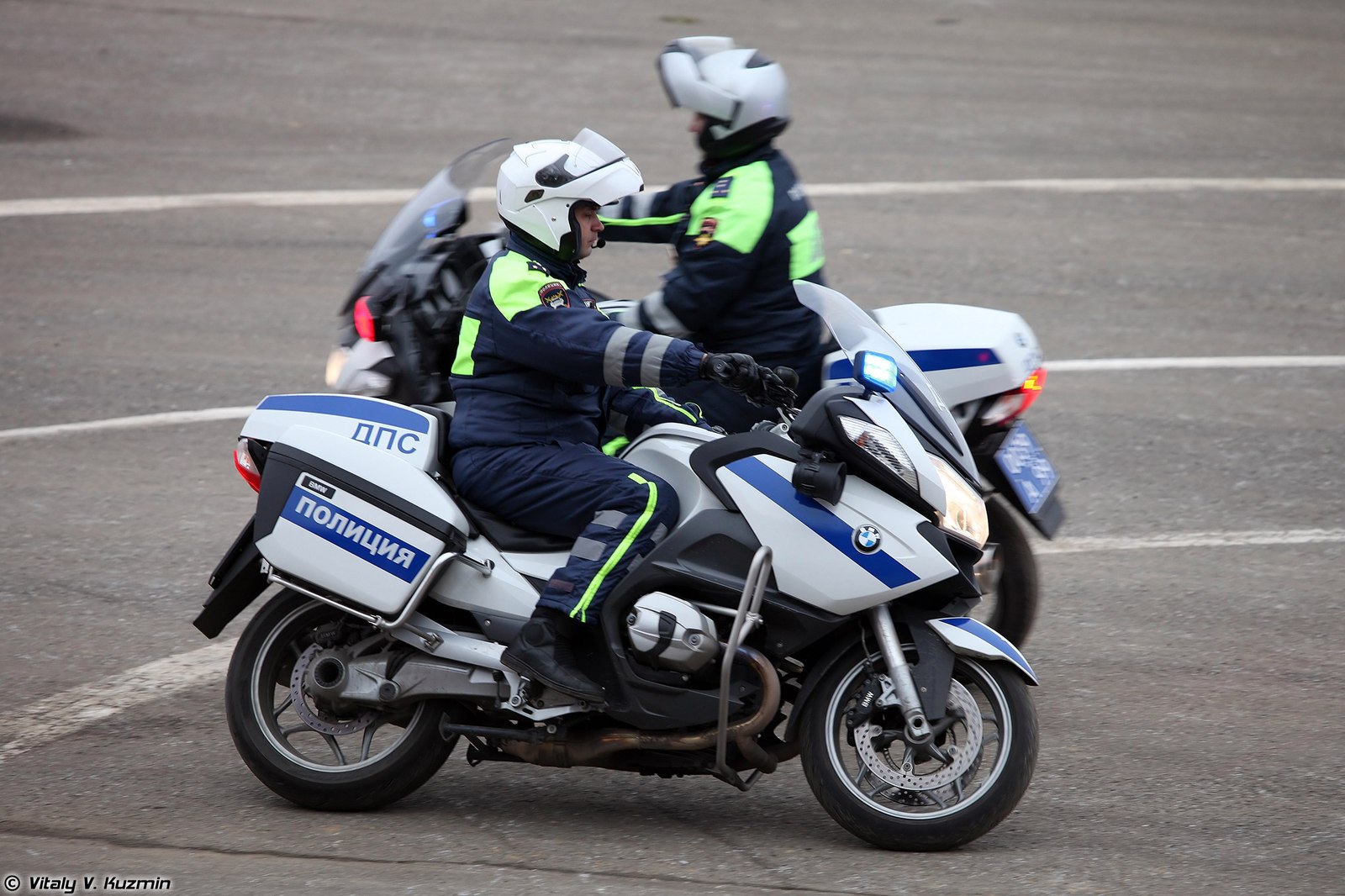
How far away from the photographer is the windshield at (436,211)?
568 cm

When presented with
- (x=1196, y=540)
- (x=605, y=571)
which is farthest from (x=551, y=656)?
(x=1196, y=540)

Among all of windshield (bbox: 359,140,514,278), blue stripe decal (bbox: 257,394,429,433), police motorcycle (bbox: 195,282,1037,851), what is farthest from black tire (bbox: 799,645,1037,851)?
windshield (bbox: 359,140,514,278)

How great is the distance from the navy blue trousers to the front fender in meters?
0.83

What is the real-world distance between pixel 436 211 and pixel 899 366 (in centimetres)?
191

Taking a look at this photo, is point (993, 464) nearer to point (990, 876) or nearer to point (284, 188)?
point (990, 876)

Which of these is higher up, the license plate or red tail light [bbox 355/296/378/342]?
red tail light [bbox 355/296/378/342]

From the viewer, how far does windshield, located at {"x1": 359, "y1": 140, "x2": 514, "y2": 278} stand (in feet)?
18.6

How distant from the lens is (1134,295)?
10.3 meters

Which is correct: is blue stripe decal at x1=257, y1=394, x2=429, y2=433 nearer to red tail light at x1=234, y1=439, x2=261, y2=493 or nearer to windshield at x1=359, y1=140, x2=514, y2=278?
red tail light at x1=234, y1=439, x2=261, y2=493

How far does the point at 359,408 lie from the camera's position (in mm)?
4992

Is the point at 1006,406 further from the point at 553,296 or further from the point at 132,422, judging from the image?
the point at 132,422

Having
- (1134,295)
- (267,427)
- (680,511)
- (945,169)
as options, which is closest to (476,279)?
(267,427)

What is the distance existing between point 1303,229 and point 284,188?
7174 millimetres

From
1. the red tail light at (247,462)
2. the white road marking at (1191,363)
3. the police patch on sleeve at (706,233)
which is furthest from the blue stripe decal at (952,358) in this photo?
the white road marking at (1191,363)
